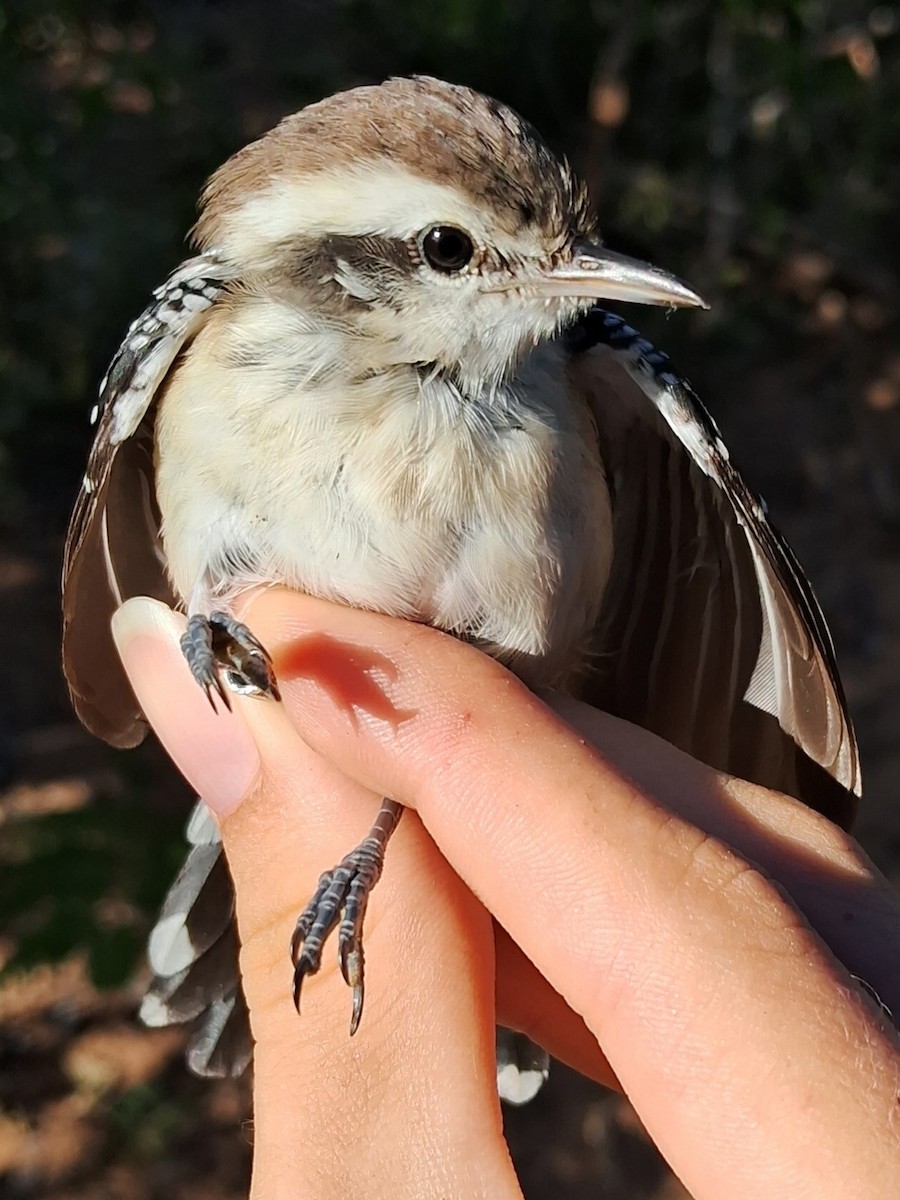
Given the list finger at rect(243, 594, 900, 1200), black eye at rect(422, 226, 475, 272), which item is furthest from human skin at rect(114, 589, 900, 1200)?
black eye at rect(422, 226, 475, 272)

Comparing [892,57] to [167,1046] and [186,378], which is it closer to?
[186,378]

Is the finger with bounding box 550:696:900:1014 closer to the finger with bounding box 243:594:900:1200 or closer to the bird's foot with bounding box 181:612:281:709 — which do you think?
the finger with bounding box 243:594:900:1200

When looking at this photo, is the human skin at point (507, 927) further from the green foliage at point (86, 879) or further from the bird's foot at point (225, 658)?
the green foliage at point (86, 879)

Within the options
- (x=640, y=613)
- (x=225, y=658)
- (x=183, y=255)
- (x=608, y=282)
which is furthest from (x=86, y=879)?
(x=183, y=255)

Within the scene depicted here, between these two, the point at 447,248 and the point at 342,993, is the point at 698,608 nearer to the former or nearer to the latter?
the point at 447,248

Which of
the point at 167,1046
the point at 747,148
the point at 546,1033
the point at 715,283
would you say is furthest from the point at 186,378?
the point at 747,148
